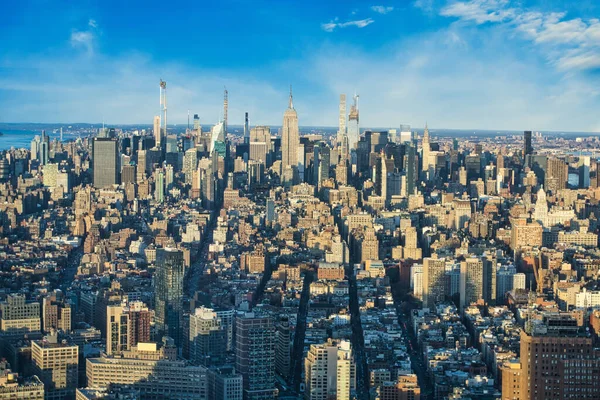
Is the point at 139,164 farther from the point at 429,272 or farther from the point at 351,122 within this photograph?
the point at 429,272

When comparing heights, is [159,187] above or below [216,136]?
below

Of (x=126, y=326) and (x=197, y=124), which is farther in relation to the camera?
(x=197, y=124)

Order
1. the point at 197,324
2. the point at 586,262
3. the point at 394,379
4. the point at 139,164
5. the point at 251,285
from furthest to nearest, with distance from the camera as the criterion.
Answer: the point at 139,164 < the point at 586,262 < the point at 251,285 < the point at 197,324 < the point at 394,379

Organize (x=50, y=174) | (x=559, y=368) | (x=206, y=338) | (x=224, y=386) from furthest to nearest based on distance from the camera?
(x=50, y=174) < (x=206, y=338) < (x=224, y=386) < (x=559, y=368)

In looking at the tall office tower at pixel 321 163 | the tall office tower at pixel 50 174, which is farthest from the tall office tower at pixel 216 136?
the tall office tower at pixel 50 174

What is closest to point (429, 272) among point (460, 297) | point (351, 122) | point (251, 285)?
point (460, 297)

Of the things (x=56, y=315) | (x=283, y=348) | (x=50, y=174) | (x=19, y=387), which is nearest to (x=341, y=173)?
(x=50, y=174)

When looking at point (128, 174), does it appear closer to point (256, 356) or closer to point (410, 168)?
point (410, 168)
